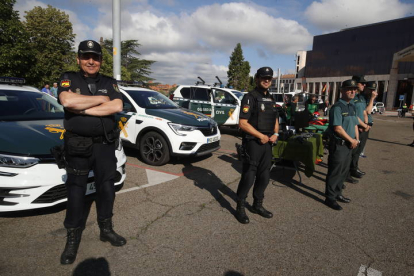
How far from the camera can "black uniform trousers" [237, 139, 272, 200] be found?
123 inches

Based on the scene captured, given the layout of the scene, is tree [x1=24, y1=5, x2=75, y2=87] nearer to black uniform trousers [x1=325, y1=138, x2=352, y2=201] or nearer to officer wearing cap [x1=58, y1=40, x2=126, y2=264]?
officer wearing cap [x1=58, y1=40, x2=126, y2=264]

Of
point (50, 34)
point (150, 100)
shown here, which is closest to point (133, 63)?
point (50, 34)

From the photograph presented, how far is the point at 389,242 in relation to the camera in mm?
2891

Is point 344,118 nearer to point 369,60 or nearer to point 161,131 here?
point 161,131

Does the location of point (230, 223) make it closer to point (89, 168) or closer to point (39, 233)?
point (89, 168)

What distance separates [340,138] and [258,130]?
136cm

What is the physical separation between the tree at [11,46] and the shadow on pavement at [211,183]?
615 inches

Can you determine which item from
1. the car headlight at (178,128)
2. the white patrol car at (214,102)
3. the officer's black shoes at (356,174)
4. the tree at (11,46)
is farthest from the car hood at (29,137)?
the tree at (11,46)

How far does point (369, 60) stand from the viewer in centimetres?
5244

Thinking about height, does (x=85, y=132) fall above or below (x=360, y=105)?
below

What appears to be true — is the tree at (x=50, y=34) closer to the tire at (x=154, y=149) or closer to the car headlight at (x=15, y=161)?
the tire at (x=154, y=149)

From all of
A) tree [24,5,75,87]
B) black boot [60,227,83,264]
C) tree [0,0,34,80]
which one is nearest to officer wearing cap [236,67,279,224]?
black boot [60,227,83,264]

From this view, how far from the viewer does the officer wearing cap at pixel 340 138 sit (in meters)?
3.64

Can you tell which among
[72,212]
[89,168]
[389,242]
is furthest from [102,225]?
[389,242]
